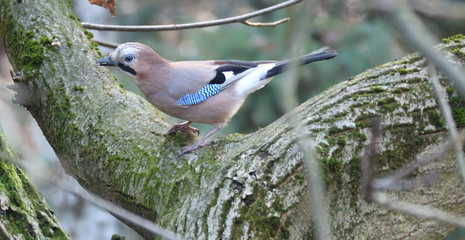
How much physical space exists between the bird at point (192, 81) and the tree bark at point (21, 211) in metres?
0.98

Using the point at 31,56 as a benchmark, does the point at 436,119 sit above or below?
below

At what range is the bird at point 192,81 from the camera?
11.6ft

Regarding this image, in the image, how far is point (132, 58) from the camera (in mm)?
3570

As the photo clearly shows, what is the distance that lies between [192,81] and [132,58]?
1.37 feet

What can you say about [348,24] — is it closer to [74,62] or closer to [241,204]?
[74,62]

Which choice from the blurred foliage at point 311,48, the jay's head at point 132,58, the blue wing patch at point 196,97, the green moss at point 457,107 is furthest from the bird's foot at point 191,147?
the blurred foliage at point 311,48

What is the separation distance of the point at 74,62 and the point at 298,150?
166 centimetres

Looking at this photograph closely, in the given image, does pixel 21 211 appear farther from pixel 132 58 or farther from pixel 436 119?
pixel 436 119

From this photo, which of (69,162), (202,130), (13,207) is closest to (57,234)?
(13,207)

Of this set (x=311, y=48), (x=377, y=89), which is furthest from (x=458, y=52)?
(x=311, y=48)

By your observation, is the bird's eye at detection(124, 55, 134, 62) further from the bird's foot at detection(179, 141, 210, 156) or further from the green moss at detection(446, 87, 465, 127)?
the green moss at detection(446, 87, 465, 127)

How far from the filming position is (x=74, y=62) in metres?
3.45

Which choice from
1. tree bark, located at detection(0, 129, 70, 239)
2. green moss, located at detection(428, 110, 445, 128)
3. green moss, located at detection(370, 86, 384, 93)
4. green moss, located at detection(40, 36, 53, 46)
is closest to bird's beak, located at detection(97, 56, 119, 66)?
green moss, located at detection(40, 36, 53, 46)

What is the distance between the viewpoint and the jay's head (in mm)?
3529
